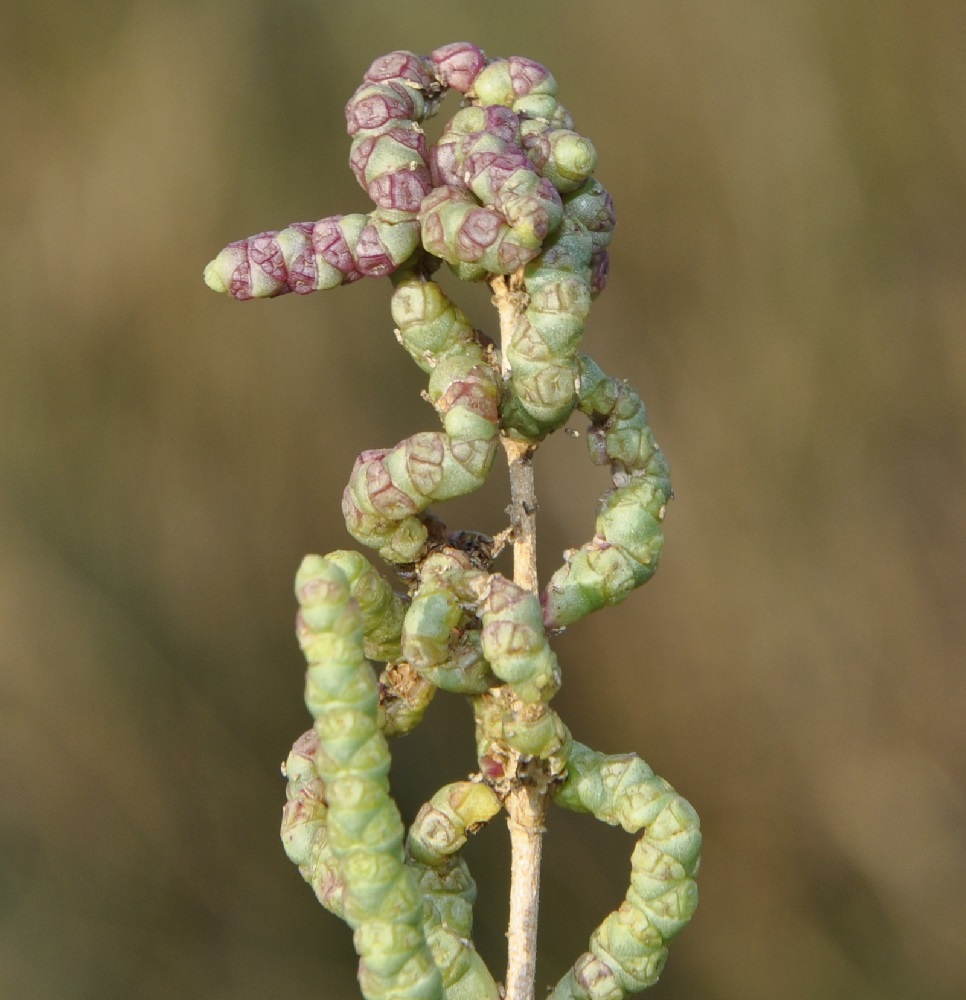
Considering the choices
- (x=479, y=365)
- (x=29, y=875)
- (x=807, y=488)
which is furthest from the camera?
(x=807, y=488)

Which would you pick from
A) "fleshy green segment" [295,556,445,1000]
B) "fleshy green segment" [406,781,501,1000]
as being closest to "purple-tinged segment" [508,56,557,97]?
"fleshy green segment" [295,556,445,1000]

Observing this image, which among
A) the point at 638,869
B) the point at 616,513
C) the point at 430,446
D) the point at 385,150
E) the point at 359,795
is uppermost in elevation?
the point at 385,150

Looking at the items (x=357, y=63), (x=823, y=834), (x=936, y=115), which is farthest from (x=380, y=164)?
(x=823, y=834)

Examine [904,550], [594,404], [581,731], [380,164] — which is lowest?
[581,731]

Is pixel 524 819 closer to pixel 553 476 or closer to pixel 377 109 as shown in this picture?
pixel 377 109

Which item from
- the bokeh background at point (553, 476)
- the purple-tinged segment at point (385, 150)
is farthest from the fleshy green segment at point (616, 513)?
the bokeh background at point (553, 476)

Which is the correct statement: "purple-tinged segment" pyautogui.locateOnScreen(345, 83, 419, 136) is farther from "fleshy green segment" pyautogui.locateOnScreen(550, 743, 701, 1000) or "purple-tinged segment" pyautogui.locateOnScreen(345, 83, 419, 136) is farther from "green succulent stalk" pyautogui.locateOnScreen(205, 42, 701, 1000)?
"fleshy green segment" pyautogui.locateOnScreen(550, 743, 701, 1000)

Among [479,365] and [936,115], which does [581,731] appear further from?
[479,365]

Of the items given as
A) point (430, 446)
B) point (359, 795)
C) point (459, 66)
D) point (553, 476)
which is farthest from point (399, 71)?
point (553, 476)
